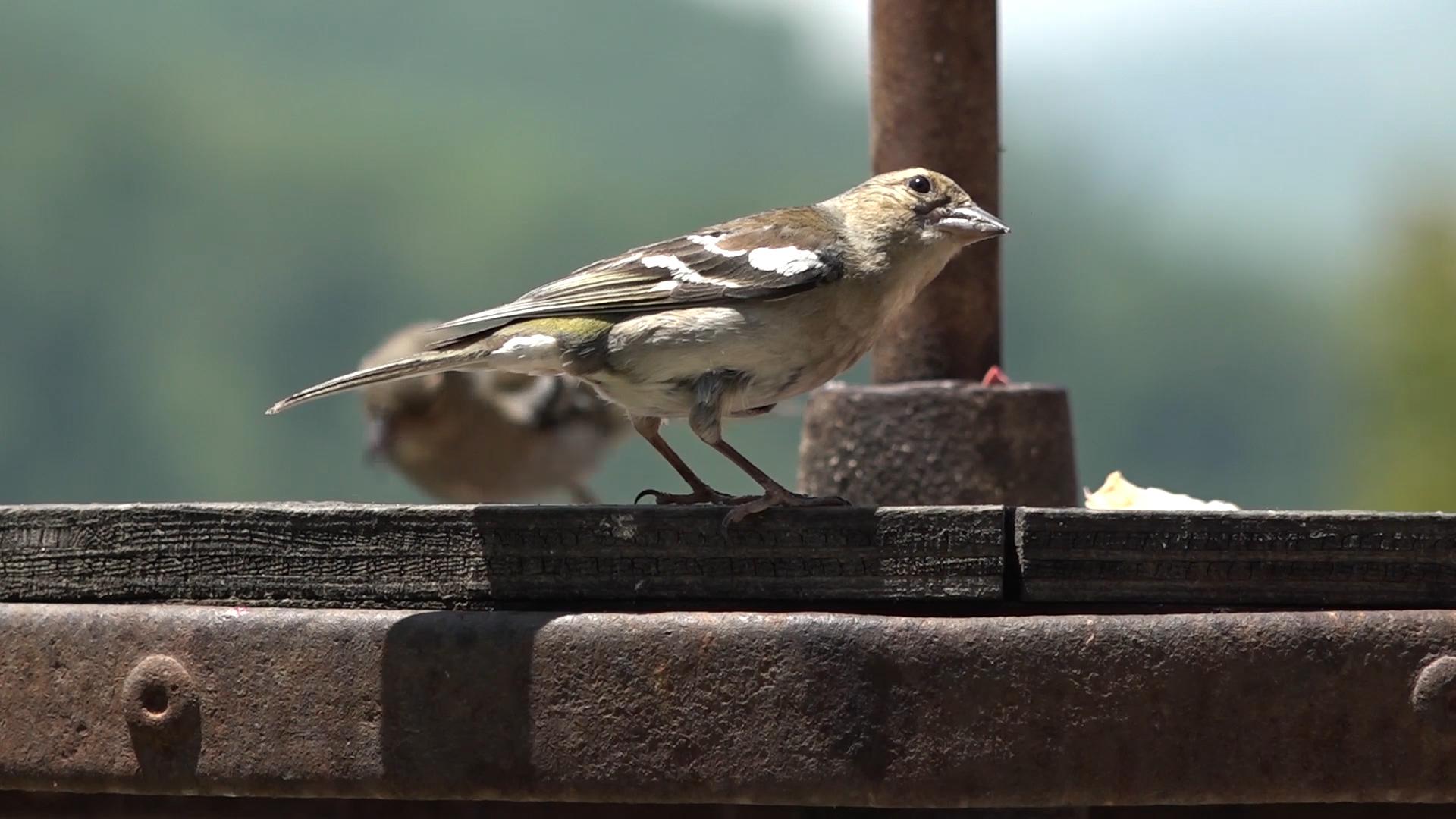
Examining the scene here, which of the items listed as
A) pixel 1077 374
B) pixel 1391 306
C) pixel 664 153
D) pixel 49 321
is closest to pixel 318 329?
pixel 49 321

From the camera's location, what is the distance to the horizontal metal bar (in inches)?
108

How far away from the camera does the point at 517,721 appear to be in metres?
2.86

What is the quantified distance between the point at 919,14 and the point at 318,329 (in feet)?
366

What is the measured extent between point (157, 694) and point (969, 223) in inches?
88.8

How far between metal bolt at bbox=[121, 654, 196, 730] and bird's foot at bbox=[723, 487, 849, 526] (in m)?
0.90

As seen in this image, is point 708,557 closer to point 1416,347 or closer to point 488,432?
point 488,432

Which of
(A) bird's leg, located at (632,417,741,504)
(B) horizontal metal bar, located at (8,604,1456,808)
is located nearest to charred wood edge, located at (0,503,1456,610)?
(B) horizontal metal bar, located at (8,604,1456,808)

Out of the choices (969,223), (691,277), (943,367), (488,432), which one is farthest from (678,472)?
(488,432)

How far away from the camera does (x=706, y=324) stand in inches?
158

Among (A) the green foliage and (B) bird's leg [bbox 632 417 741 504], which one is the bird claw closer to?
(B) bird's leg [bbox 632 417 741 504]

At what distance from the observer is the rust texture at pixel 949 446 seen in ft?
17.0

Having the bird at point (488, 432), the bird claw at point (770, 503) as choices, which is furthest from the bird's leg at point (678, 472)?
the bird at point (488, 432)

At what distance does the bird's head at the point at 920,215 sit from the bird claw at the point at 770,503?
0.96 m

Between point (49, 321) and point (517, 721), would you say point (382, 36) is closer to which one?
point (49, 321)
